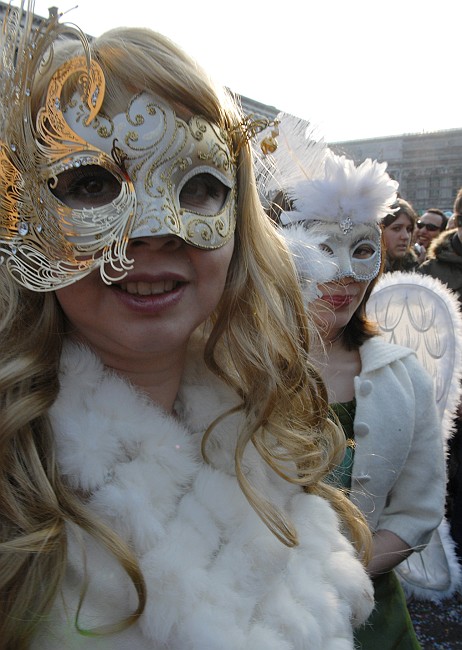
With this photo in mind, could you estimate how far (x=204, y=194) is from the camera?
3.94 ft

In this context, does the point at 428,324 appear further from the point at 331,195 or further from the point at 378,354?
the point at 331,195

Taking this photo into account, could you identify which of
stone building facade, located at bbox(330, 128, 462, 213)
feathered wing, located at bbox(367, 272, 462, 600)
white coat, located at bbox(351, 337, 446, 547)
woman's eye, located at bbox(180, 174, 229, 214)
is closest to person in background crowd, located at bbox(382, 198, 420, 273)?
feathered wing, located at bbox(367, 272, 462, 600)

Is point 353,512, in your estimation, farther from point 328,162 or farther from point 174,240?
point 328,162

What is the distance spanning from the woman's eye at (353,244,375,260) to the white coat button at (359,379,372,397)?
0.43 meters

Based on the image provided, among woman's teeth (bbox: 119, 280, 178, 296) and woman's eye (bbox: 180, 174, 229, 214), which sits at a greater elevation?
woman's eye (bbox: 180, 174, 229, 214)

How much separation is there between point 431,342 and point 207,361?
1.31m

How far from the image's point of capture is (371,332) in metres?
2.15

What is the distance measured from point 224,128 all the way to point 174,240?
28cm

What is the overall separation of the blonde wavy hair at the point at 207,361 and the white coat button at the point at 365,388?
443mm

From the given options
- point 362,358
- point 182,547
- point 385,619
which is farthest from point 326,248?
point 182,547

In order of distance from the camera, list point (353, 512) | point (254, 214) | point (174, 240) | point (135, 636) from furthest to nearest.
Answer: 1. point (353, 512)
2. point (254, 214)
3. point (174, 240)
4. point (135, 636)

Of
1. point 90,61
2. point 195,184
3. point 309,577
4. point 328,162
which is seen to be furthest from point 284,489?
point 328,162

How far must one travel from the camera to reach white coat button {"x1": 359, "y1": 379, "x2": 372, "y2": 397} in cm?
194

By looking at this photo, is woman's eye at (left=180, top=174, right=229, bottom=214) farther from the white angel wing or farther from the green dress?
the white angel wing
